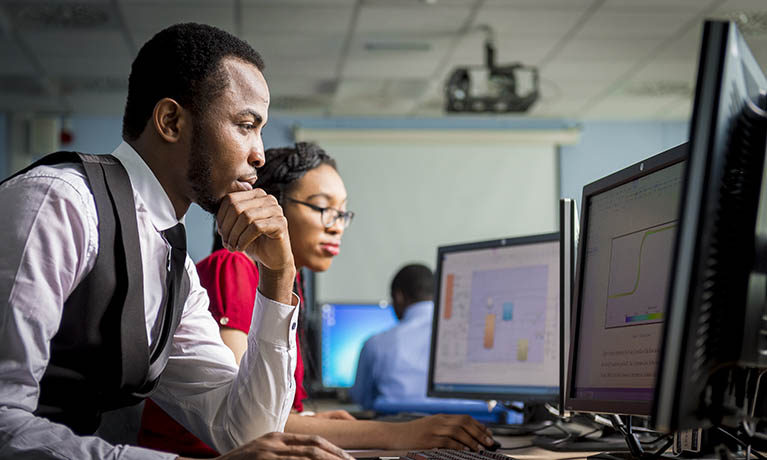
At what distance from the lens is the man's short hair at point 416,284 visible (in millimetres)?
3645

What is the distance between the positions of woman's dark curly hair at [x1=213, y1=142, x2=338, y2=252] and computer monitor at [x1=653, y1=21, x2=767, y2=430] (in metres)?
1.43

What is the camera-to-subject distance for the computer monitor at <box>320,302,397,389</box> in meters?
3.84

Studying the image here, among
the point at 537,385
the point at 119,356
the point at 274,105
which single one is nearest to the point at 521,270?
the point at 537,385

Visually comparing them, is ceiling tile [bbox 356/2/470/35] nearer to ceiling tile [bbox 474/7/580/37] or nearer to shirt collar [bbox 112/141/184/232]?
ceiling tile [bbox 474/7/580/37]

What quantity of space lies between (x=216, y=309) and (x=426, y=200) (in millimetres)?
5287

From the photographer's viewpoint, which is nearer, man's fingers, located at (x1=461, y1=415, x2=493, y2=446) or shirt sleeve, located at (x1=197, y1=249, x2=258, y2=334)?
man's fingers, located at (x1=461, y1=415, x2=493, y2=446)

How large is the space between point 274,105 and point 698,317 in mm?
5952

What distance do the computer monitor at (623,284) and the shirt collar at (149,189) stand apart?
2.29 ft

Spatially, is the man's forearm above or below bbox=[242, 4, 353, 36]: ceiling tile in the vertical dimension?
below

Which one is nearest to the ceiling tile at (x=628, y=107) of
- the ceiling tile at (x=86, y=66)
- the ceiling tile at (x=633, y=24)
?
the ceiling tile at (x=633, y=24)

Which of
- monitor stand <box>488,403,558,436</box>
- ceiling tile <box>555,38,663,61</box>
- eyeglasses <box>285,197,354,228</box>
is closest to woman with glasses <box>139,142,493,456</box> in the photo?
eyeglasses <box>285,197,354,228</box>

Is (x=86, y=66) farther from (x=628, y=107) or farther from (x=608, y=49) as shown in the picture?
(x=628, y=107)

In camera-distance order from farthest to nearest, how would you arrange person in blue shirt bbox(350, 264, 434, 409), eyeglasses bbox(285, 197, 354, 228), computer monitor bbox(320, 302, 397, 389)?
1. computer monitor bbox(320, 302, 397, 389)
2. person in blue shirt bbox(350, 264, 434, 409)
3. eyeglasses bbox(285, 197, 354, 228)

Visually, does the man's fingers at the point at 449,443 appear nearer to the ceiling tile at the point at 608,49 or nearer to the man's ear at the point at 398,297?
the man's ear at the point at 398,297
